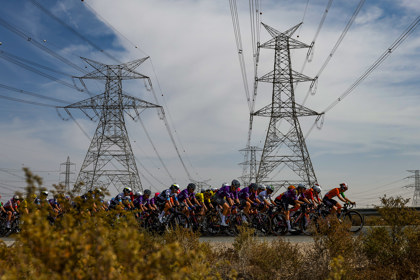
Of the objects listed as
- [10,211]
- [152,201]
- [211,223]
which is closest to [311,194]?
[211,223]

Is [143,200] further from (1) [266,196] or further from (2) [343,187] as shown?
(2) [343,187]

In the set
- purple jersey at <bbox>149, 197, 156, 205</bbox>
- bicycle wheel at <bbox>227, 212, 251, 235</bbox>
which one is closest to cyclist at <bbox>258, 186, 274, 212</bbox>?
bicycle wheel at <bbox>227, 212, 251, 235</bbox>

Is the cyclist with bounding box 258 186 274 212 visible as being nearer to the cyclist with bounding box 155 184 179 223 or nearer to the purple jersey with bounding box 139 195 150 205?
the cyclist with bounding box 155 184 179 223

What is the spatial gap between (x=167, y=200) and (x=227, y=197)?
2.25 m

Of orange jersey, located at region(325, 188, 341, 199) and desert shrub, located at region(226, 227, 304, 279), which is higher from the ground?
orange jersey, located at region(325, 188, 341, 199)

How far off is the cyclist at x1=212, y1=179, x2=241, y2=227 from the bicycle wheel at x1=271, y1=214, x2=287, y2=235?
167 centimetres

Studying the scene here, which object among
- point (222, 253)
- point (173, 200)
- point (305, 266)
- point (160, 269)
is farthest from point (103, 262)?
point (173, 200)

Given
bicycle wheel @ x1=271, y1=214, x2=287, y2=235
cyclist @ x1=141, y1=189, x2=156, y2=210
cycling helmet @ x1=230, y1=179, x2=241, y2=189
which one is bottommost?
bicycle wheel @ x1=271, y1=214, x2=287, y2=235

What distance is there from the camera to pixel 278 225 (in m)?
15.2

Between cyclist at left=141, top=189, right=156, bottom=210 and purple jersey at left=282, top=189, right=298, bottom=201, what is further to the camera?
cyclist at left=141, top=189, right=156, bottom=210

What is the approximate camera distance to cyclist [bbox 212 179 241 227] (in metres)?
15.0

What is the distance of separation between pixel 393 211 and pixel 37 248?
27.3ft

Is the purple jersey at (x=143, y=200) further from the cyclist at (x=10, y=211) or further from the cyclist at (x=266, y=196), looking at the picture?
the cyclist at (x=10, y=211)

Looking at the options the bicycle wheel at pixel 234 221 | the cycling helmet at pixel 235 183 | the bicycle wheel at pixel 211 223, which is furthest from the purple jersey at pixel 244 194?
the bicycle wheel at pixel 211 223
